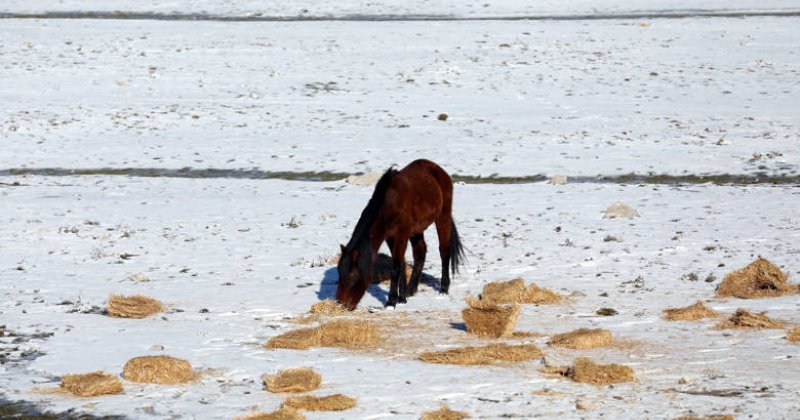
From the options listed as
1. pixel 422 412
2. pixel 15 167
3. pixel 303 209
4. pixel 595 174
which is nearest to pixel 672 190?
pixel 595 174

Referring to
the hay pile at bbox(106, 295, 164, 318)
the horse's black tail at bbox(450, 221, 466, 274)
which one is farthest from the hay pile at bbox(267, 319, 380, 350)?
the horse's black tail at bbox(450, 221, 466, 274)

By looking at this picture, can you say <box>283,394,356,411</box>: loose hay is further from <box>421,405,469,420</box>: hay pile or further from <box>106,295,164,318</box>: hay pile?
<box>106,295,164,318</box>: hay pile

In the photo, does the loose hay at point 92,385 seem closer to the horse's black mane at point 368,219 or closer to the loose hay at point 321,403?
the loose hay at point 321,403

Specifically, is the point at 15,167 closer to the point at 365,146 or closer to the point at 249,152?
the point at 249,152

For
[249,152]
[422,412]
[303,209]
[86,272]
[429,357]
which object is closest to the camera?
[422,412]

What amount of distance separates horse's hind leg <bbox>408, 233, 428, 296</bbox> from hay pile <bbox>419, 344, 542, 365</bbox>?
2.68 m

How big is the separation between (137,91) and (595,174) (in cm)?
1342

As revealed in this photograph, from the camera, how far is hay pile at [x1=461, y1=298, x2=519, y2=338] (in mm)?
11000

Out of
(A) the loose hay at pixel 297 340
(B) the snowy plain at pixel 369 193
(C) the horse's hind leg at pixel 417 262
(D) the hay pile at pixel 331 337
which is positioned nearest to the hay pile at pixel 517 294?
(B) the snowy plain at pixel 369 193

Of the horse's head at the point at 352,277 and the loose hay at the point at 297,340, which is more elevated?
the horse's head at the point at 352,277

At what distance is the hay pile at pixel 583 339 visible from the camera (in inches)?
414

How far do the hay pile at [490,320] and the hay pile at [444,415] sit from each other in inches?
94.6

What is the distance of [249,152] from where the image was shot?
23.0 m

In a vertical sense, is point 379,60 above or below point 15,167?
above
